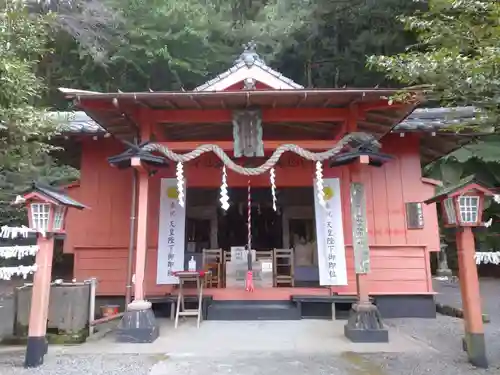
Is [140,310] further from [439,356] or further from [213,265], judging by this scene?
[439,356]

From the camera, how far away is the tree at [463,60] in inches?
156

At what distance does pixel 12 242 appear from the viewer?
1303cm

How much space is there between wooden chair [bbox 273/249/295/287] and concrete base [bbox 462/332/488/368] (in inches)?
160

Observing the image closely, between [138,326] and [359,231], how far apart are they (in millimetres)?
3430

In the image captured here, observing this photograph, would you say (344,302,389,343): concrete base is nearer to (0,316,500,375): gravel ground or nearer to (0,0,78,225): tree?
(0,316,500,375): gravel ground

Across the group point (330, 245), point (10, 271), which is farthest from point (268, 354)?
point (10, 271)

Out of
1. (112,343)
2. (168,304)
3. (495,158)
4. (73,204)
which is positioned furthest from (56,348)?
(495,158)

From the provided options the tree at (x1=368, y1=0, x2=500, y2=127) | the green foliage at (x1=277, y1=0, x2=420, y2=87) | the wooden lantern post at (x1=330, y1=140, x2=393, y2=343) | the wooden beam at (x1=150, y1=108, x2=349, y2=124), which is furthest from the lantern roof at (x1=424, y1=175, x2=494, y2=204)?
the green foliage at (x1=277, y1=0, x2=420, y2=87)

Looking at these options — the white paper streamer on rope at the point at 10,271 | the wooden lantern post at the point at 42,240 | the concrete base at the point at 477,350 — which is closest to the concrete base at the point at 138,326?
the wooden lantern post at the point at 42,240

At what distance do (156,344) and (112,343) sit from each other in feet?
2.03

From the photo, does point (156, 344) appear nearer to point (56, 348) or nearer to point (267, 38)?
point (56, 348)

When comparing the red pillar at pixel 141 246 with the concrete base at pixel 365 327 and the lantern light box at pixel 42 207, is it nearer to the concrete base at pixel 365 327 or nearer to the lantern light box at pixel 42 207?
the lantern light box at pixel 42 207

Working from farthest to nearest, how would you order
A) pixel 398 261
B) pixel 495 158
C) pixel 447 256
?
pixel 447 256 < pixel 495 158 < pixel 398 261

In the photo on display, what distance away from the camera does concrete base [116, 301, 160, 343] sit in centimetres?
557
